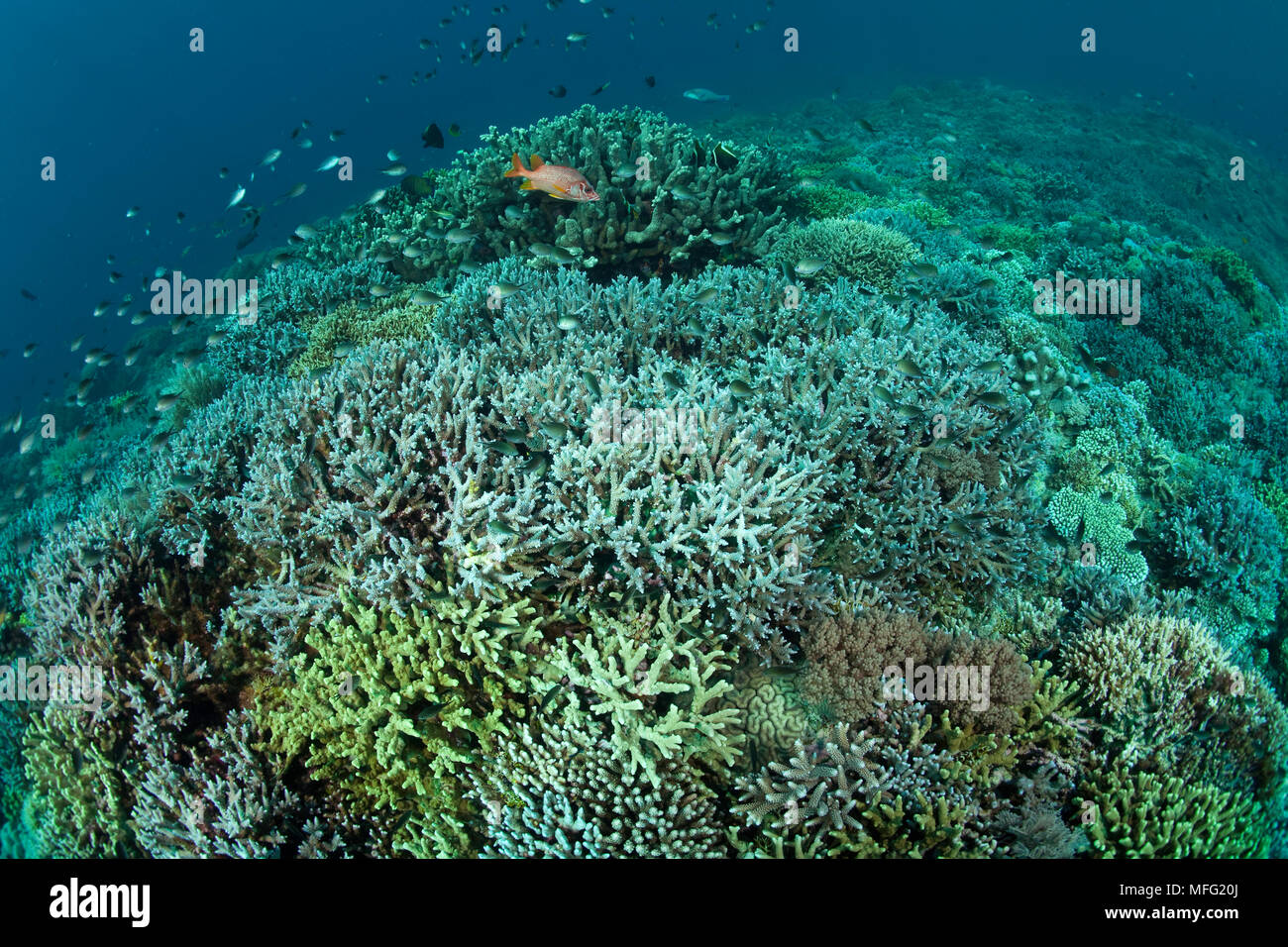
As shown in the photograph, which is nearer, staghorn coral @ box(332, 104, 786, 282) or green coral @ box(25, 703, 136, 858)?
green coral @ box(25, 703, 136, 858)

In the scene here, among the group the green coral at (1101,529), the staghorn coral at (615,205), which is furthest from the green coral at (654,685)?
the staghorn coral at (615,205)

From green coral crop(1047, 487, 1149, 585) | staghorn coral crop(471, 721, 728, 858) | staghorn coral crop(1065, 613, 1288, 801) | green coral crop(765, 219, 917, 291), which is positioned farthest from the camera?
green coral crop(765, 219, 917, 291)

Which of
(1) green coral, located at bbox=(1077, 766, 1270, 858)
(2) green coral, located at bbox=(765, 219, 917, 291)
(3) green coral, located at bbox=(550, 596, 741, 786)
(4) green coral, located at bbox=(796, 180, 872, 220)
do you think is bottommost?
(1) green coral, located at bbox=(1077, 766, 1270, 858)

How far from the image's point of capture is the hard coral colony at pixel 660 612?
10.6 feet

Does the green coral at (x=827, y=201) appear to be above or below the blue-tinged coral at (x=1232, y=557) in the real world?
above

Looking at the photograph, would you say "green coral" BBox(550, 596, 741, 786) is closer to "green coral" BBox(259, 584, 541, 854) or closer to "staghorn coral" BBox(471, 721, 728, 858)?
"staghorn coral" BBox(471, 721, 728, 858)

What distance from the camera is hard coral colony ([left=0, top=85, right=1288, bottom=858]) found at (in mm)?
3230

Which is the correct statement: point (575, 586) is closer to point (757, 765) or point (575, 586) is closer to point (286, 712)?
point (757, 765)

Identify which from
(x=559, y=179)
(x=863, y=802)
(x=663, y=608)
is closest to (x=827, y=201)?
(x=559, y=179)

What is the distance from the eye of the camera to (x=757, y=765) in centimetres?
330

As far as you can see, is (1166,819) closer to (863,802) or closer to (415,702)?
(863,802)

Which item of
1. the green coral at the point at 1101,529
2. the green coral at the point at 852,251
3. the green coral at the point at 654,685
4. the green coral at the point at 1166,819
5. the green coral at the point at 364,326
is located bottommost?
the green coral at the point at 1166,819

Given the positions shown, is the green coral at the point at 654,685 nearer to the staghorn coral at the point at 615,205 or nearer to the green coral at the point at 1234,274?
the staghorn coral at the point at 615,205

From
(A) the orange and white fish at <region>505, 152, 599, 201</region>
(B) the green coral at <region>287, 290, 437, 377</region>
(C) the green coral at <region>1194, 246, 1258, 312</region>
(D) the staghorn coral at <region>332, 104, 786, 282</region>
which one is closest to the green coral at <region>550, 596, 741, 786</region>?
(A) the orange and white fish at <region>505, 152, 599, 201</region>
